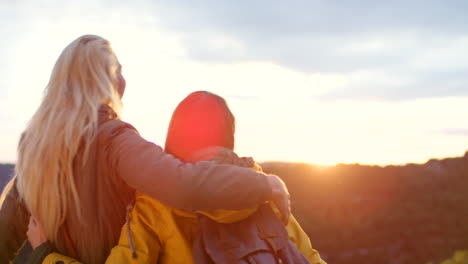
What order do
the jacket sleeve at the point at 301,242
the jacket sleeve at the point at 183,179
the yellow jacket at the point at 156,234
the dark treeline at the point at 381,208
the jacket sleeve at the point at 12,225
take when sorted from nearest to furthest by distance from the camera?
the jacket sleeve at the point at 183,179
the yellow jacket at the point at 156,234
the jacket sleeve at the point at 12,225
the jacket sleeve at the point at 301,242
the dark treeline at the point at 381,208

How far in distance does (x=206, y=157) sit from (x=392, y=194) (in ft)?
45.7

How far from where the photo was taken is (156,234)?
2.08 meters

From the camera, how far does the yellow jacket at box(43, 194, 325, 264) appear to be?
78.4 inches

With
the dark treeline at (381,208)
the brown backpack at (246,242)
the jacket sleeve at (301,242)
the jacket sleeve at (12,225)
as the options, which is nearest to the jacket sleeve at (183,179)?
the brown backpack at (246,242)

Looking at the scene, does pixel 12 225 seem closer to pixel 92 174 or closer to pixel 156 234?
pixel 92 174

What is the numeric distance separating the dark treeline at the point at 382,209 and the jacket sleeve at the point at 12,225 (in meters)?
10.4

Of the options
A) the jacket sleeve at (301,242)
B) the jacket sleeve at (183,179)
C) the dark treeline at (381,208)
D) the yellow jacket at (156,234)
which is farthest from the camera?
the dark treeline at (381,208)

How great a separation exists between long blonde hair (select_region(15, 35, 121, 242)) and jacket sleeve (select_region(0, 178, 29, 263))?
81 millimetres

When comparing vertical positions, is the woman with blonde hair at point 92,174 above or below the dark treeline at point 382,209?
above

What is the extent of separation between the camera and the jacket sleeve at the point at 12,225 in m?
2.19

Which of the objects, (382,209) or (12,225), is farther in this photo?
(382,209)

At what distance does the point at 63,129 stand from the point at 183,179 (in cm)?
55

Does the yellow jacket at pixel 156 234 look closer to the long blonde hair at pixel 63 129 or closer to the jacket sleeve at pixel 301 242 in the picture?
the long blonde hair at pixel 63 129

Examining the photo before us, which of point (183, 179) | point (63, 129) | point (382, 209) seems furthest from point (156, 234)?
point (382, 209)
